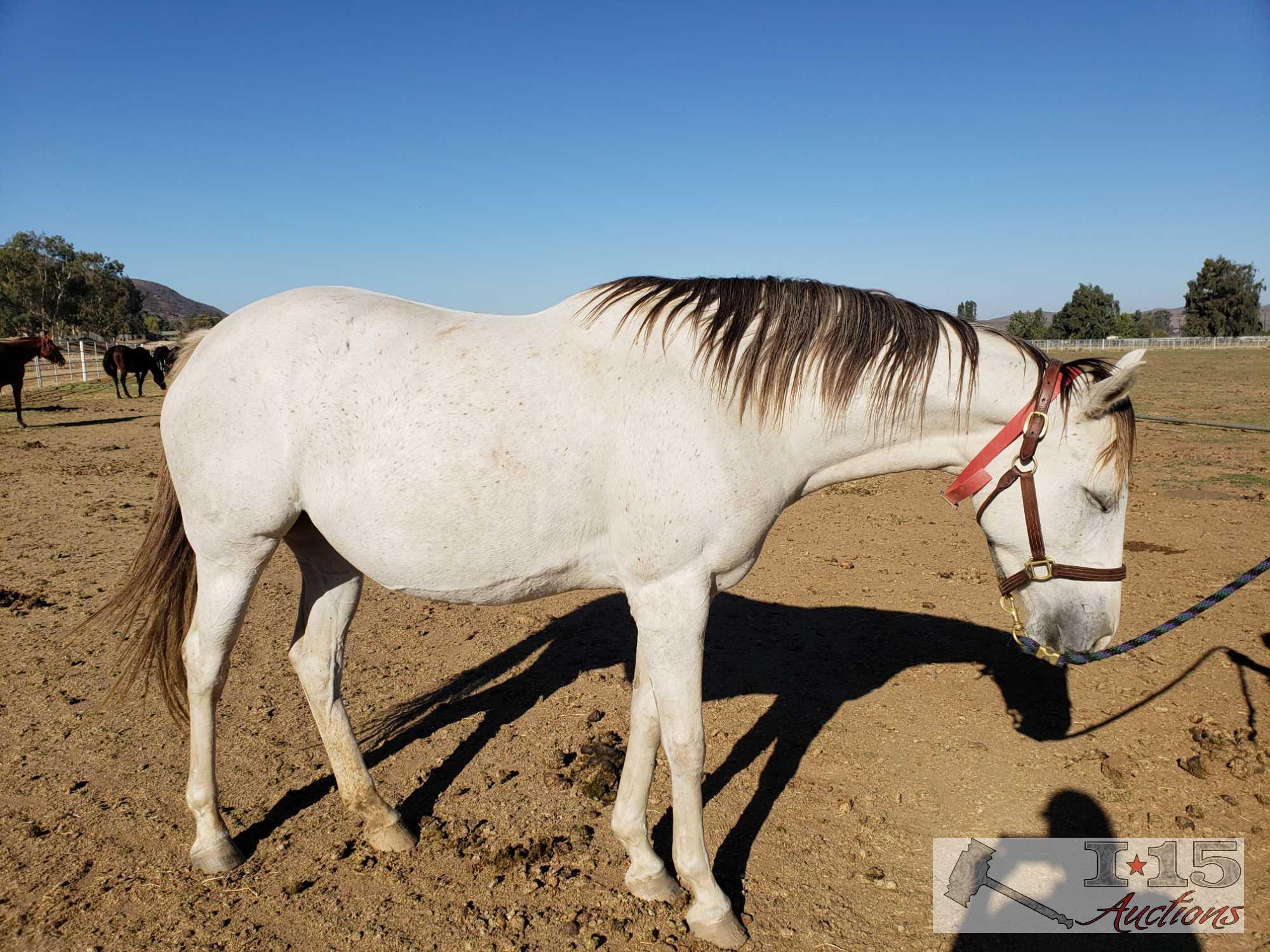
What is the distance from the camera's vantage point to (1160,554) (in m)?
5.89

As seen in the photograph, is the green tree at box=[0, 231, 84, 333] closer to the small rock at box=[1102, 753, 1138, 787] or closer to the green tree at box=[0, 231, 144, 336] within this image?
the green tree at box=[0, 231, 144, 336]

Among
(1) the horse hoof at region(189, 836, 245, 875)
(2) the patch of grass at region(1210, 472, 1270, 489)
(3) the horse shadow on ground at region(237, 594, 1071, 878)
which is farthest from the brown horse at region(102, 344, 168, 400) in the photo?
(2) the patch of grass at region(1210, 472, 1270, 489)

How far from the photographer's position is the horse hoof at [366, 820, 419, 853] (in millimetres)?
2820

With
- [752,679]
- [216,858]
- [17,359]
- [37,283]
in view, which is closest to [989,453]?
[752,679]

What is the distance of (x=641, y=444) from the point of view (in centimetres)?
229

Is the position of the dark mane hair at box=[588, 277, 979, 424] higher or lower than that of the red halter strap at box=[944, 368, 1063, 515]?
higher

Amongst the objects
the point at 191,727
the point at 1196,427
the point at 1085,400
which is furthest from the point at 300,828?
the point at 1196,427

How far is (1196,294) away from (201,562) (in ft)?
321

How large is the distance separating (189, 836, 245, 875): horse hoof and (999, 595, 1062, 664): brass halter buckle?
2998mm

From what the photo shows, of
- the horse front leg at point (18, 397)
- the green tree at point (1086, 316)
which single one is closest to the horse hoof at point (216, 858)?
the horse front leg at point (18, 397)

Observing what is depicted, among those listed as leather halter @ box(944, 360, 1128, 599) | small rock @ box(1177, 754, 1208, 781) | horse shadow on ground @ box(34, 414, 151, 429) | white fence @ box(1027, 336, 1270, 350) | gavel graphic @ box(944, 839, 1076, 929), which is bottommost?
gavel graphic @ box(944, 839, 1076, 929)

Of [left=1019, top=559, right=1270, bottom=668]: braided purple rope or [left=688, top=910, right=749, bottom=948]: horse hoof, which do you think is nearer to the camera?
[left=688, top=910, right=749, bottom=948]: horse hoof

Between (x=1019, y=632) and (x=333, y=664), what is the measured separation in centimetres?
278

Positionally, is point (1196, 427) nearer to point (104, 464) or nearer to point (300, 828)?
point (300, 828)
